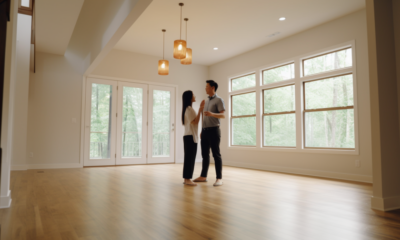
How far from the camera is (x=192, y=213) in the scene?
242 cm

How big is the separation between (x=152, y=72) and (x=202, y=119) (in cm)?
393

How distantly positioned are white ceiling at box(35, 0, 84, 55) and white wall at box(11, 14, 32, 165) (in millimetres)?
305

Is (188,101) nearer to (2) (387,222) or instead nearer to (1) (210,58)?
(2) (387,222)

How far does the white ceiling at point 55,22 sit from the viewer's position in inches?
156

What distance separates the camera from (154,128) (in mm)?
7500

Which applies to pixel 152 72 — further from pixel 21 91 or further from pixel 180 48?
pixel 180 48

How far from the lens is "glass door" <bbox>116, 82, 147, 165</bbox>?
23.0 ft

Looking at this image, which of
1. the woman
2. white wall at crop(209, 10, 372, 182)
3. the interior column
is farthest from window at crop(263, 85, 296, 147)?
the interior column

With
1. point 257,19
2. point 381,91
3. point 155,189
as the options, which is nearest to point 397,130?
point 381,91

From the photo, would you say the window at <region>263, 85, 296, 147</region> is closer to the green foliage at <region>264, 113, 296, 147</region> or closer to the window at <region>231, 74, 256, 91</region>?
the green foliage at <region>264, 113, 296, 147</region>

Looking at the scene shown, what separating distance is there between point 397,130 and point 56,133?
626 cm

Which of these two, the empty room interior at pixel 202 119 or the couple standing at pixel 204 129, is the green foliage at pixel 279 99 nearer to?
the empty room interior at pixel 202 119

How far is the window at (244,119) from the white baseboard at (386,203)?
4120 millimetres

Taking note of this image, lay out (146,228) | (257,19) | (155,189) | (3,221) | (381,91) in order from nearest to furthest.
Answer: (146,228) → (3,221) → (381,91) → (155,189) → (257,19)
